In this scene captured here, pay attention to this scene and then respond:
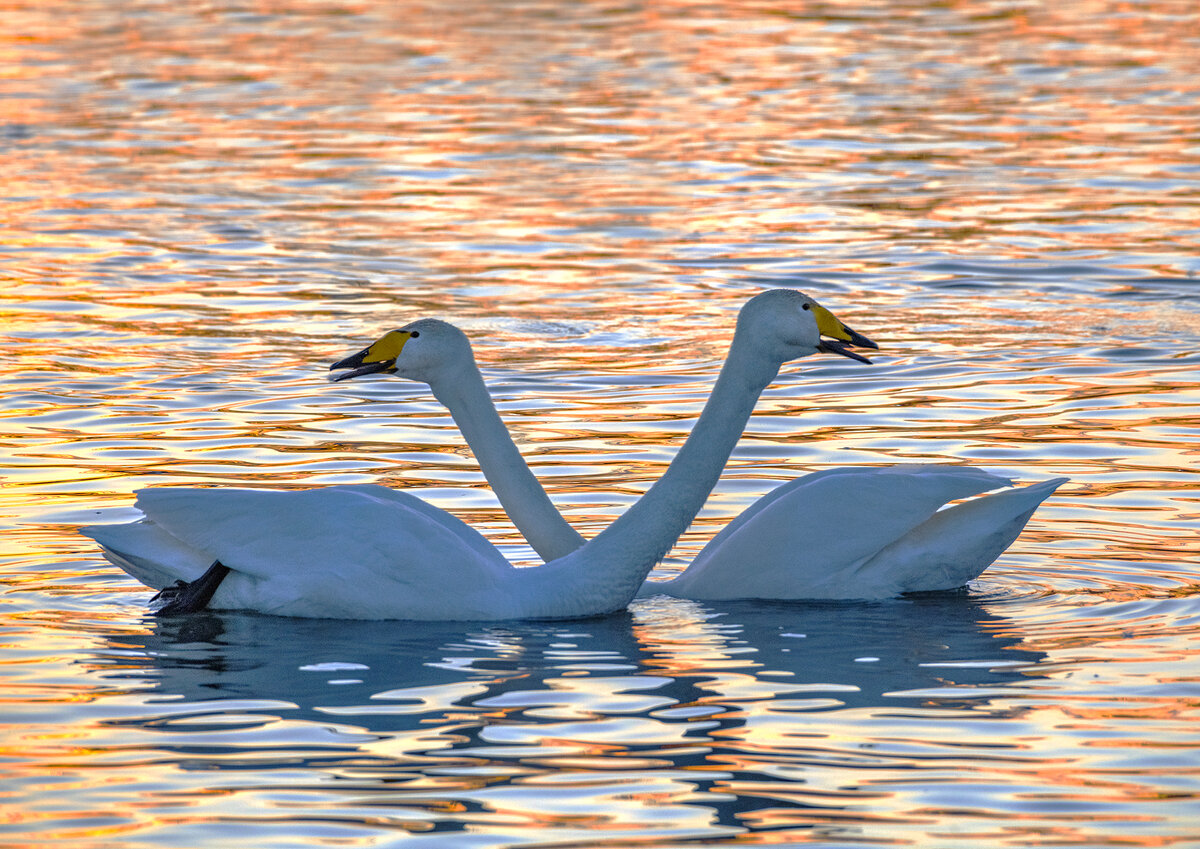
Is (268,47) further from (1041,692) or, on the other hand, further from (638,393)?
(1041,692)

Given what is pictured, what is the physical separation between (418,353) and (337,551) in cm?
103

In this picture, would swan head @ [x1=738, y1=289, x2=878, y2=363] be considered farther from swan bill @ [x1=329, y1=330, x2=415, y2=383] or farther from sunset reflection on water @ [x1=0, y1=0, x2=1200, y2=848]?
swan bill @ [x1=329, y1=330, x2=415, y2=383]

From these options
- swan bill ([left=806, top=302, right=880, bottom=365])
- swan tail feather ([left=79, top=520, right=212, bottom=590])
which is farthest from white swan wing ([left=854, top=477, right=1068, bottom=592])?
swan tail feather ([left=79, top=520, right=212, bottom=590])

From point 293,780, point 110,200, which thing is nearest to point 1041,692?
point 293,780

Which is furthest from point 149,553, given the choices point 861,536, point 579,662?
point 861,536

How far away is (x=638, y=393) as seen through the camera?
454 inches

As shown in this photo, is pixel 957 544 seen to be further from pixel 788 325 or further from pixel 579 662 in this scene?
pixel 579 662

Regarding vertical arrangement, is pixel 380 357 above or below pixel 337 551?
above

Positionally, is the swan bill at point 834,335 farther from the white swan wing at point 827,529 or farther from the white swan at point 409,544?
the white swan wing at point 827,529

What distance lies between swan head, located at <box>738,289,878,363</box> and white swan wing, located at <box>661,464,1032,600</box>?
0.55 meters

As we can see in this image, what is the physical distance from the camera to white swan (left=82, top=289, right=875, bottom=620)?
297 inches

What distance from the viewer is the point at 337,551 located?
7.55m

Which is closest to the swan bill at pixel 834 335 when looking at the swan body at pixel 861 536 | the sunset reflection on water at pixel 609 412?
the swan body at pixel 861 536

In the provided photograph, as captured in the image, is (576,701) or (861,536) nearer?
(576,701)
